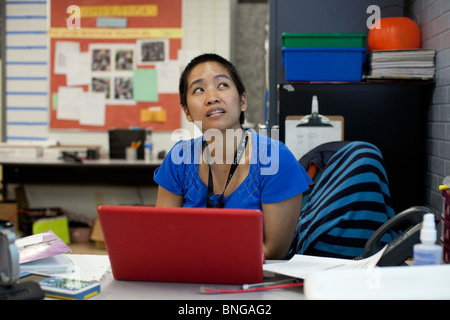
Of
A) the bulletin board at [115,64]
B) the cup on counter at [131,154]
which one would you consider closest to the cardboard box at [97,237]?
the cup on counter at [131,154]

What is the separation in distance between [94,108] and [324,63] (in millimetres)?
2591

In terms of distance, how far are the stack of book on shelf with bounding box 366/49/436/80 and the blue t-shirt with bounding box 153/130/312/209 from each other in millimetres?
847

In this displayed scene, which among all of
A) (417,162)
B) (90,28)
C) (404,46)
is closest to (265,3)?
(90,28)

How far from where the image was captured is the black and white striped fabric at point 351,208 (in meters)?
1.48

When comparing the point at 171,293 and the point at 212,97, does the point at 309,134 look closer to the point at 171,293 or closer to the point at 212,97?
the point at 212,97

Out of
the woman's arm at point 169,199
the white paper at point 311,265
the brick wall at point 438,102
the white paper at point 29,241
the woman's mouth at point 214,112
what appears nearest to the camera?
the white paper at point 311,265

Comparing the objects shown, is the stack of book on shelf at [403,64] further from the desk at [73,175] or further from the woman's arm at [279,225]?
the desk at [73,175]

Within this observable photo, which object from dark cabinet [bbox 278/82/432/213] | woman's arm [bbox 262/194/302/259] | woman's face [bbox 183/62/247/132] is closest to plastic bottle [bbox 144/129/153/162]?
dark cabinet [bbox 278/82/432/213]

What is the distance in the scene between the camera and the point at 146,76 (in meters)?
4.08

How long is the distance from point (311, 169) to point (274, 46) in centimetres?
84

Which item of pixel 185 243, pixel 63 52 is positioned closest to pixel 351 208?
pixel 185 243

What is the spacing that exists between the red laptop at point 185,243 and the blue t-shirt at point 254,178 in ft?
1.67

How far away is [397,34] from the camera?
7.02 ft

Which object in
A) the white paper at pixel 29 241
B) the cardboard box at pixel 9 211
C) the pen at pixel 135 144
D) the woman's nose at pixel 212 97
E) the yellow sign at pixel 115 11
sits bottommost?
the cardboard box at pixel 9 211
